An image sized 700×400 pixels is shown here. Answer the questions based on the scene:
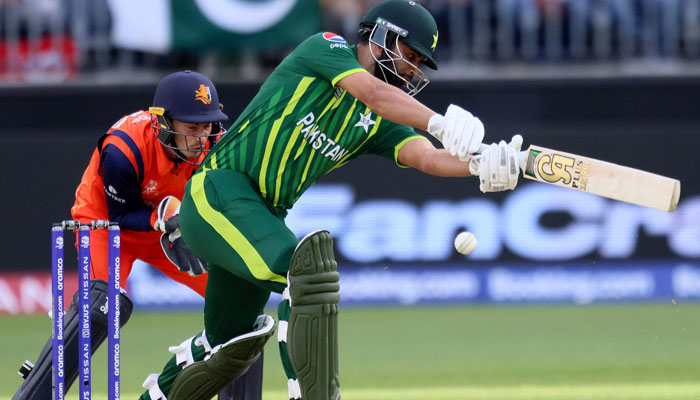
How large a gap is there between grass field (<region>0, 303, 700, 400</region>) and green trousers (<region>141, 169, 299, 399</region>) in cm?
146

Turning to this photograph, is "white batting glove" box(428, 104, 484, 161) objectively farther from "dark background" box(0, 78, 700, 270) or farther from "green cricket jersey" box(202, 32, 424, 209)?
"dark background" box(0, 78, 700, 270)

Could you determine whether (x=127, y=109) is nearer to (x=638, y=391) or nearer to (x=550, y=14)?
(x=550, y=14)

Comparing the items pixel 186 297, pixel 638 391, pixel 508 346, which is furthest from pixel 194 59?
pixel 638 391

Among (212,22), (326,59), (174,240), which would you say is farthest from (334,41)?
(212,22)

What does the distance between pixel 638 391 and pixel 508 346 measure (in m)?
2.05

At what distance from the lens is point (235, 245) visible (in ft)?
12.9

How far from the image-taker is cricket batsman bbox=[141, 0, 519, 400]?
12.1ft

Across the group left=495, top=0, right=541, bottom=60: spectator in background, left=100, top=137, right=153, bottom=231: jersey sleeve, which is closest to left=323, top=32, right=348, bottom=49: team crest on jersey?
left=100, top=137, right=153, bottom=231: jersey sleeve

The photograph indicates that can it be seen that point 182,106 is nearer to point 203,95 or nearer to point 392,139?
point 203,95

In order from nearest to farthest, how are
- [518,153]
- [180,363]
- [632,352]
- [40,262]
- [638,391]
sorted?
[518,153] < [180,363] < [638,391] < [632,352] < [40,262]

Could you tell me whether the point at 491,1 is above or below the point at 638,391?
above

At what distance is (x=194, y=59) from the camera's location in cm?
1040

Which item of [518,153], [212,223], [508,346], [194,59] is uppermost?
[194,59]

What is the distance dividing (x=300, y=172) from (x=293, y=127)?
0.18 m
